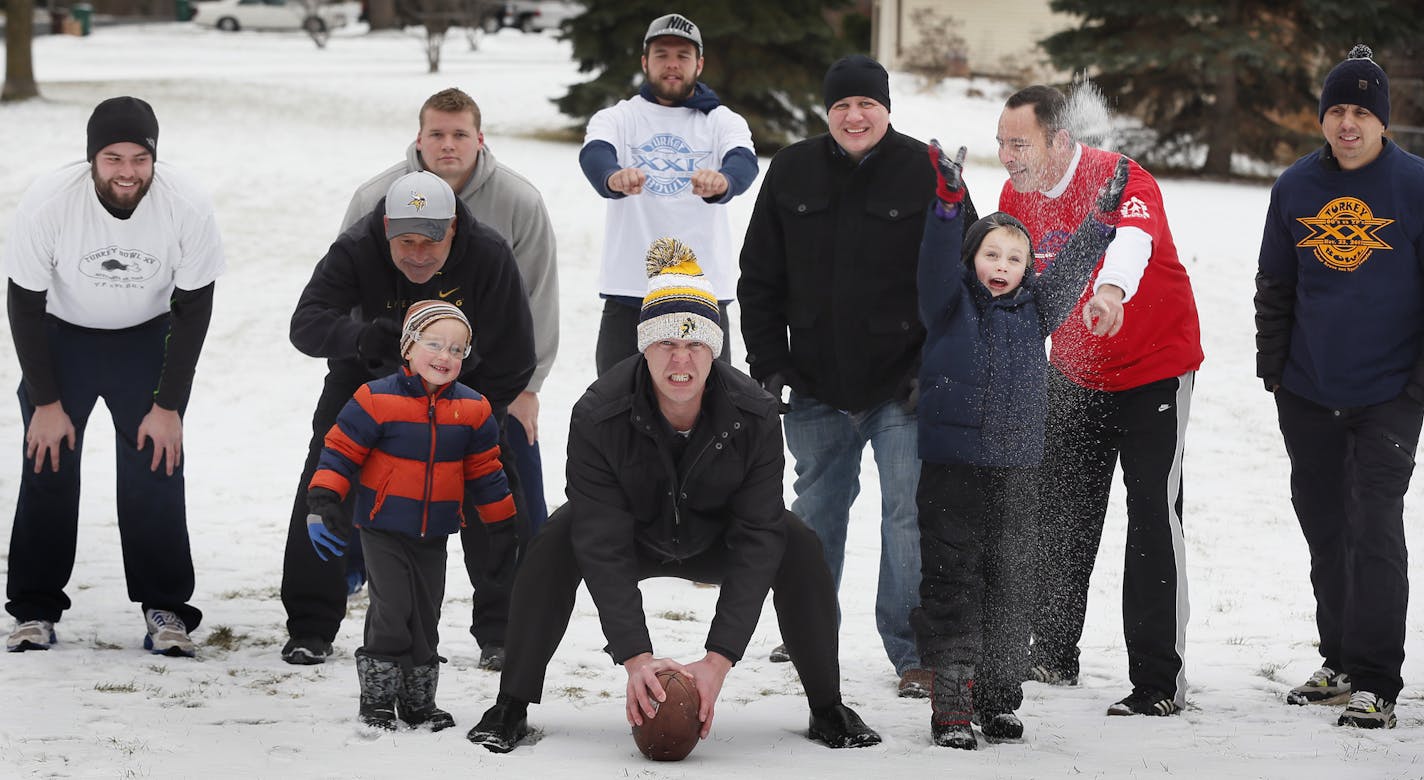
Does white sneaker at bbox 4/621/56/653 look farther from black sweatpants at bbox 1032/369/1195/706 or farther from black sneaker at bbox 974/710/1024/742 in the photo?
black sweatpants at bbox 1032/369/1195/706

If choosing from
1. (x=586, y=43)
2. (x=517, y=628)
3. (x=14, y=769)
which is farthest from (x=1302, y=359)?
(x=586, y=43)

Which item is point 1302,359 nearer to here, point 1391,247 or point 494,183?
point 1391,247

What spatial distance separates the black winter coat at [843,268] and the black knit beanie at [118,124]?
202 cm

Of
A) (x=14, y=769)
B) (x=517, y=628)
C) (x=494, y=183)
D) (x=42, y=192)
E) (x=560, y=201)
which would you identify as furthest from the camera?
(x=560, y=201)

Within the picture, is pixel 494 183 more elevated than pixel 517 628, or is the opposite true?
pixel 494 183

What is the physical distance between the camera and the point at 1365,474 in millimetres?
4789

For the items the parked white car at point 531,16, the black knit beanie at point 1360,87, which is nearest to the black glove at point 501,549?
the black knit beanie at point 1360,87

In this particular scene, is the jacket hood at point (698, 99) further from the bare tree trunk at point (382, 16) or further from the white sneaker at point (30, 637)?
the bare tree trunk at point (382, 16)

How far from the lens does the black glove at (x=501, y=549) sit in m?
4.75

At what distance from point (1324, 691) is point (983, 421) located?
1488mm

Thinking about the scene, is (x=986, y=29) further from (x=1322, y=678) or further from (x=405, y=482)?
(x=405, y=482)

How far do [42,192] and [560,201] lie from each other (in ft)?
33.0

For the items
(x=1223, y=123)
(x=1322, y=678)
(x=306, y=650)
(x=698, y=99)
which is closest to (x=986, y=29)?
(x=1223, y=123)

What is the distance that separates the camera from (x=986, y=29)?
94.3 feet
